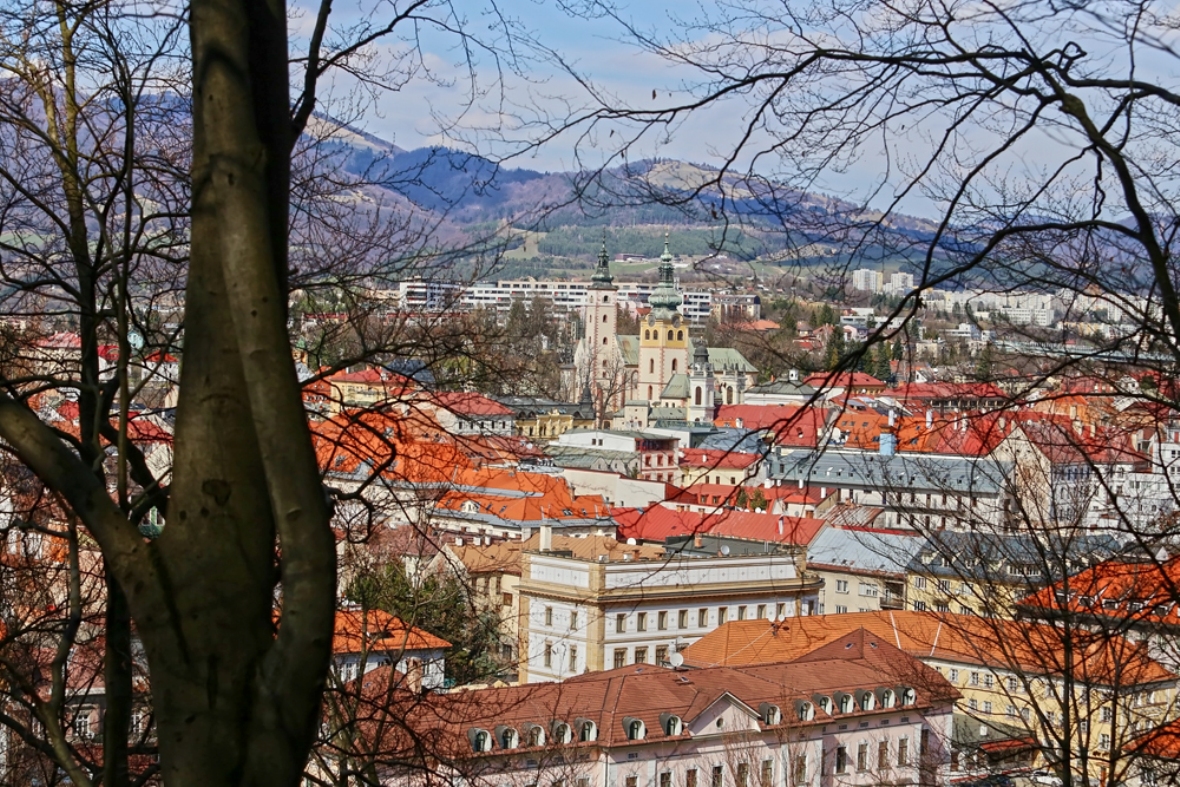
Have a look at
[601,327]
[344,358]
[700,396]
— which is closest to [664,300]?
[700,396]

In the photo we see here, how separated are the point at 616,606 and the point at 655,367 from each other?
66242 millimetres

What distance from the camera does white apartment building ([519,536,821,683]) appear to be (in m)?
31.7

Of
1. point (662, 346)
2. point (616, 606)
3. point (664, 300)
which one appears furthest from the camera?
point (664, 300)

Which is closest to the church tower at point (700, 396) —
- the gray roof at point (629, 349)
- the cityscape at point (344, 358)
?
the gray roof at point (629, 349)

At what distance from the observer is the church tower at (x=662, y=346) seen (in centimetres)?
9706

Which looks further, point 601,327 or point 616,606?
point 601,327

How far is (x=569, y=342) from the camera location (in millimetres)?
125188

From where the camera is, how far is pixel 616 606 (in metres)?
32.1

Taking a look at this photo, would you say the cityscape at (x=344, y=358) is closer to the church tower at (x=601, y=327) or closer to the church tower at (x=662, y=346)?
the church tower at (x=662, y=346)

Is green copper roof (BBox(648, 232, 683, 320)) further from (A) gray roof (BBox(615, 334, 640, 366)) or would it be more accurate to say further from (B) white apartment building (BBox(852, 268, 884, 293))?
(B) white apartment building (BBox(852, 268, 884, 293))

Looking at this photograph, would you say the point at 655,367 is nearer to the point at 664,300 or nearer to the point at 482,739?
the point at 664,300

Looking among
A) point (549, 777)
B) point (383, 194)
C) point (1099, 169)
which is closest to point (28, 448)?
point (1099, 169)

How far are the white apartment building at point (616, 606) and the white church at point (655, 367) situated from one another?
50733 mm

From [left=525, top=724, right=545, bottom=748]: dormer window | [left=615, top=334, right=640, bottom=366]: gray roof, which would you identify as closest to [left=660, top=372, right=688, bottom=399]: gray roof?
[left=615, top=334, right=640, bottom=366]: gray roof
